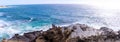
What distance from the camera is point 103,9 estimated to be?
46.3ft

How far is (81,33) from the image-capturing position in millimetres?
5336

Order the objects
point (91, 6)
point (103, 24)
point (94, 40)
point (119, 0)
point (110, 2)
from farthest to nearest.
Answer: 1. point (91, 6)
2. point (110, 2)
3. point (119, 0)
4. point (103, 24)
5. point (94, 40)

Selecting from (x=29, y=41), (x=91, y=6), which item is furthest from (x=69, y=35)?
(x=91, y=6)

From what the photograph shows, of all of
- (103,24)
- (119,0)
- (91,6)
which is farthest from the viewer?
(91,6)

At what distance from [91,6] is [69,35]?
11.2 metres

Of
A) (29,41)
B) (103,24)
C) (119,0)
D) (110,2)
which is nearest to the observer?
(29,41)

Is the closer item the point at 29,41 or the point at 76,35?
the point at 76,35

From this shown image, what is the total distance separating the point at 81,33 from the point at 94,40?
1.09ft

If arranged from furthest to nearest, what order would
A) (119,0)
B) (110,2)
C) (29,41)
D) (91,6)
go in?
1. (91,6)
2. (110,2)
3. (119,0)
4. (29,41)

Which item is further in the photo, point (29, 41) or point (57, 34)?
point (29, 41)

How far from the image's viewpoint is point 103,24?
10102 mm

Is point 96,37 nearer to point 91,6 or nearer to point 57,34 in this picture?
point 57,34

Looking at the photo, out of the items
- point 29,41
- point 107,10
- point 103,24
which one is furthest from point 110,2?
point 29,41

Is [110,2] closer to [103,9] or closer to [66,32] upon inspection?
[103,9]
